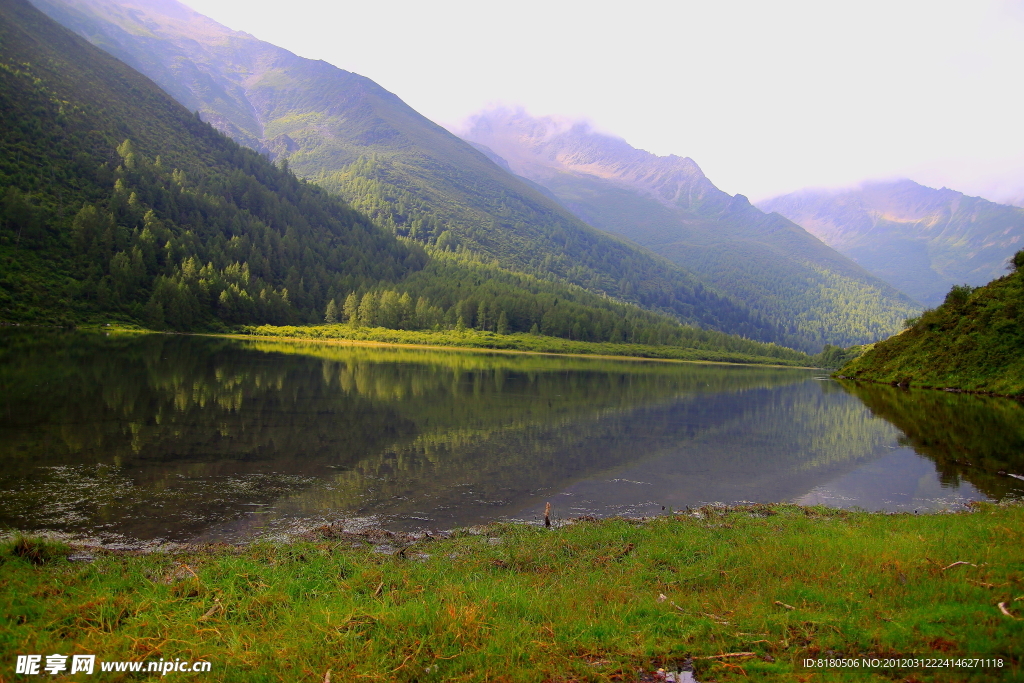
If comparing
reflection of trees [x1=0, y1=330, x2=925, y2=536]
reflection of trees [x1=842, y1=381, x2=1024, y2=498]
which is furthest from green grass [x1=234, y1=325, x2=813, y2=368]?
reflection of trees [x1=842, y1=381, x2=1024, y2=498]

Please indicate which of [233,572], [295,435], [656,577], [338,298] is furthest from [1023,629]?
[338,298]

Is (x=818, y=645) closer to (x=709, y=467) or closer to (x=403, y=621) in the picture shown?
(x=403, y=621)

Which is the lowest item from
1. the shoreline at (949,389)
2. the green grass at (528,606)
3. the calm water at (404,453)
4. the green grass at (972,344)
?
the calm water at (404,453)

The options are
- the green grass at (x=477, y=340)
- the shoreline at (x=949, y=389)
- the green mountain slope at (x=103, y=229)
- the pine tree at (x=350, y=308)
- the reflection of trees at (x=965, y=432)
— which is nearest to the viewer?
the reflection of trees at (x=965, y=432)

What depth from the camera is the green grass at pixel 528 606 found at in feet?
24.3

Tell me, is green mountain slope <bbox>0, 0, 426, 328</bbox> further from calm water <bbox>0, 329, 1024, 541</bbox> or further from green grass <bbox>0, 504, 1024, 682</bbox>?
green grass <bbox>0, 504, 1024, 682</bbox>

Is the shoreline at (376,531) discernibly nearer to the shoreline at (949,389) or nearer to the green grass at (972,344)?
the shoreline at (949,389)

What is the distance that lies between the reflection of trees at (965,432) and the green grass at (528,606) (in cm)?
1452

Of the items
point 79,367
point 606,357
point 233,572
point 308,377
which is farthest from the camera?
point 606,357

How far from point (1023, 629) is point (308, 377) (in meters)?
53.4

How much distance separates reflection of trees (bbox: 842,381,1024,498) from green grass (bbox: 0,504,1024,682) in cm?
1452

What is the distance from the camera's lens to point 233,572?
1102 cm

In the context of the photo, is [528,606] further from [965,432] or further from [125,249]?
[125,249]

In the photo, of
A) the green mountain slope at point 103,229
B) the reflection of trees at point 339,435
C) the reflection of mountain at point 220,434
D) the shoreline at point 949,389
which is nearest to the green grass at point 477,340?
Result: the green mountain slope at point 103,229
